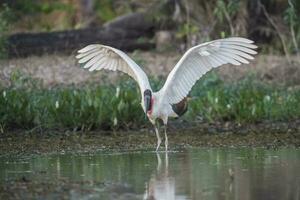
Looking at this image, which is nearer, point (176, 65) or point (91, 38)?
point (176, 65)

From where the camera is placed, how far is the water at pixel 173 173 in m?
9.64

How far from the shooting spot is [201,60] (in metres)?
13.6

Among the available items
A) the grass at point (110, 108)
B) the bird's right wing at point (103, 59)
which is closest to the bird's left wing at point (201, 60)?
the bird's right wing at point (103, 59)

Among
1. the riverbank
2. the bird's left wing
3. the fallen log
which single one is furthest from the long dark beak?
the fallen log

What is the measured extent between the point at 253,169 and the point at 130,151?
2369mm

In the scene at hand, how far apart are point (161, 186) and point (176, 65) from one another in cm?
355

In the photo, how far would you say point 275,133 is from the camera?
578 inches

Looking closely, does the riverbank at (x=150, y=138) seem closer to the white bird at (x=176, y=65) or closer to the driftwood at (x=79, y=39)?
the white bird at (x=176, y=65)

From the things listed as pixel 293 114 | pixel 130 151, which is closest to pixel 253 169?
pixel 130 151

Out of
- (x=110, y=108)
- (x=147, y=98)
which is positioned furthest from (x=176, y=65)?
(x=110, y=108)

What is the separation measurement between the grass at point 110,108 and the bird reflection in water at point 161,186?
12.2ft

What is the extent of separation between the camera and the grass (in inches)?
598

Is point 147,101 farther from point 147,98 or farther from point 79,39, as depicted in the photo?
point 79,39

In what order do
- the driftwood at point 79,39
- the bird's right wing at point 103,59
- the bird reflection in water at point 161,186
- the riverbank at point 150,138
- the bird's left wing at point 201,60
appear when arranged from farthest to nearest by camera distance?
the driftwood at point 79,39 → the bird's right wing at point 103,59 → the riverbank at point 150,138 → the bird's left wing at point 201,60 → the bird reflection in water at point 161,186
